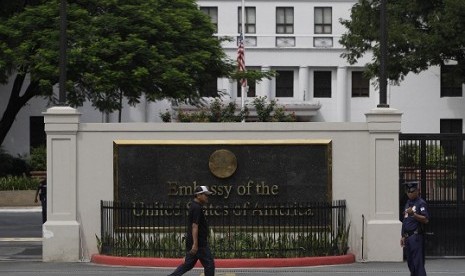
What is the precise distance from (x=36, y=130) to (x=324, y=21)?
17.9m

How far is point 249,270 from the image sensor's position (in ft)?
68.3

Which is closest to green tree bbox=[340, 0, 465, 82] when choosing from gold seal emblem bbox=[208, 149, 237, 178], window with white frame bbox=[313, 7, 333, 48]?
window with white frame bbox=[313, 7, 333, 48]

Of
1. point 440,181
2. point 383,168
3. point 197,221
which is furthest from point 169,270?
point 440,181

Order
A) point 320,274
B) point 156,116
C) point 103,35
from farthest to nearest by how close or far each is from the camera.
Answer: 1. point 156,116
2. point 103,35
3. point 320,274

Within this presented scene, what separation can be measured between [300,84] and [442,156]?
39.9m

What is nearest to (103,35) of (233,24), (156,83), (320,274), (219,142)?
(156,83)

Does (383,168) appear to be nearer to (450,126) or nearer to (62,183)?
(62,183)

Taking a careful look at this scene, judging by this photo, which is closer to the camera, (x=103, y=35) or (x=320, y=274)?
(x=320, y=274)

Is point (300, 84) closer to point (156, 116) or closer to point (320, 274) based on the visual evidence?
point (156, 116)

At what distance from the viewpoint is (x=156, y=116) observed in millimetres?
60406

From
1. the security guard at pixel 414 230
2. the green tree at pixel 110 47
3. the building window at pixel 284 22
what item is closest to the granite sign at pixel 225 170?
the security guard at pixel 414 230

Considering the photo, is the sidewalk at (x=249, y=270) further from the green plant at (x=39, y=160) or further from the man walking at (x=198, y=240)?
the green plant at (x=39, y=160)

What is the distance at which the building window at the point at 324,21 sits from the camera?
6269 cm

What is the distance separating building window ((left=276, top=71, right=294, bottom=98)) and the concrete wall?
40.6 m
